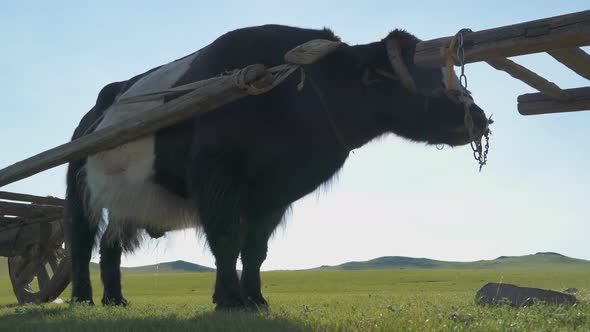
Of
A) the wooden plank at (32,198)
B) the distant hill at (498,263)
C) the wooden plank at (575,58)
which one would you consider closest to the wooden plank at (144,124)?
the wooden plank at (575,58)

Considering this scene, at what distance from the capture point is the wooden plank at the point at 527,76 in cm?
638

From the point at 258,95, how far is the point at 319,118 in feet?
2.14

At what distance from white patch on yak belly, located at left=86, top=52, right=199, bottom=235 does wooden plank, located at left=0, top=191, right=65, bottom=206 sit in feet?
9.22

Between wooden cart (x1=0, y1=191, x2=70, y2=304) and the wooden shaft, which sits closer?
wooden cart (x1=0, y1=191, x2=70, y2=304)

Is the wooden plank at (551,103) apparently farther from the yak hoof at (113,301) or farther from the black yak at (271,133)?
the yak hoof at (113,301)

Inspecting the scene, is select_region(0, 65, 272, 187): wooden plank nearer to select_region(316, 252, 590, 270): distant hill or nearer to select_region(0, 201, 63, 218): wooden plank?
select_region(0, 201, 63, 218): wooden plank

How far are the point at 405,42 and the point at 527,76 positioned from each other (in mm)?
1303

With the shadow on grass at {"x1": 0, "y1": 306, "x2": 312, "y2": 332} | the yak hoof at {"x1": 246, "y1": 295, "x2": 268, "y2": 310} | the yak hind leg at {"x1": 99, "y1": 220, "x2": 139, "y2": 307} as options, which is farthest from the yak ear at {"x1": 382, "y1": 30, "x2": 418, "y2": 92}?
the yak hind leg at {"x1": 99, "y1": 220, "x2": 139, "y2": 307}

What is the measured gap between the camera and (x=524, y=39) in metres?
5.08

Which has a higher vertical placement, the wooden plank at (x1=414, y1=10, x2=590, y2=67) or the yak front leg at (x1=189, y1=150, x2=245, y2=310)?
the wooden plank at (x1=414, y1=10, x2=590, y2=67)

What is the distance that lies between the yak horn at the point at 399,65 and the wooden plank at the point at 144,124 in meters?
1.23

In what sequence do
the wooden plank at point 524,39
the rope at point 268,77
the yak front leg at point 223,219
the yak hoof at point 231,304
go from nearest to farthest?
the wooden plank at point 524,39 < the rope at point 268,77 < the yak hoof at point 231,304 < the yak front leg at point 223,219

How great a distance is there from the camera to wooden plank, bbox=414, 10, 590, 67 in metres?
4.88

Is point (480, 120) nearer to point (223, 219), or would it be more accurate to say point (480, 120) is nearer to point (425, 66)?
point (425, 66)
